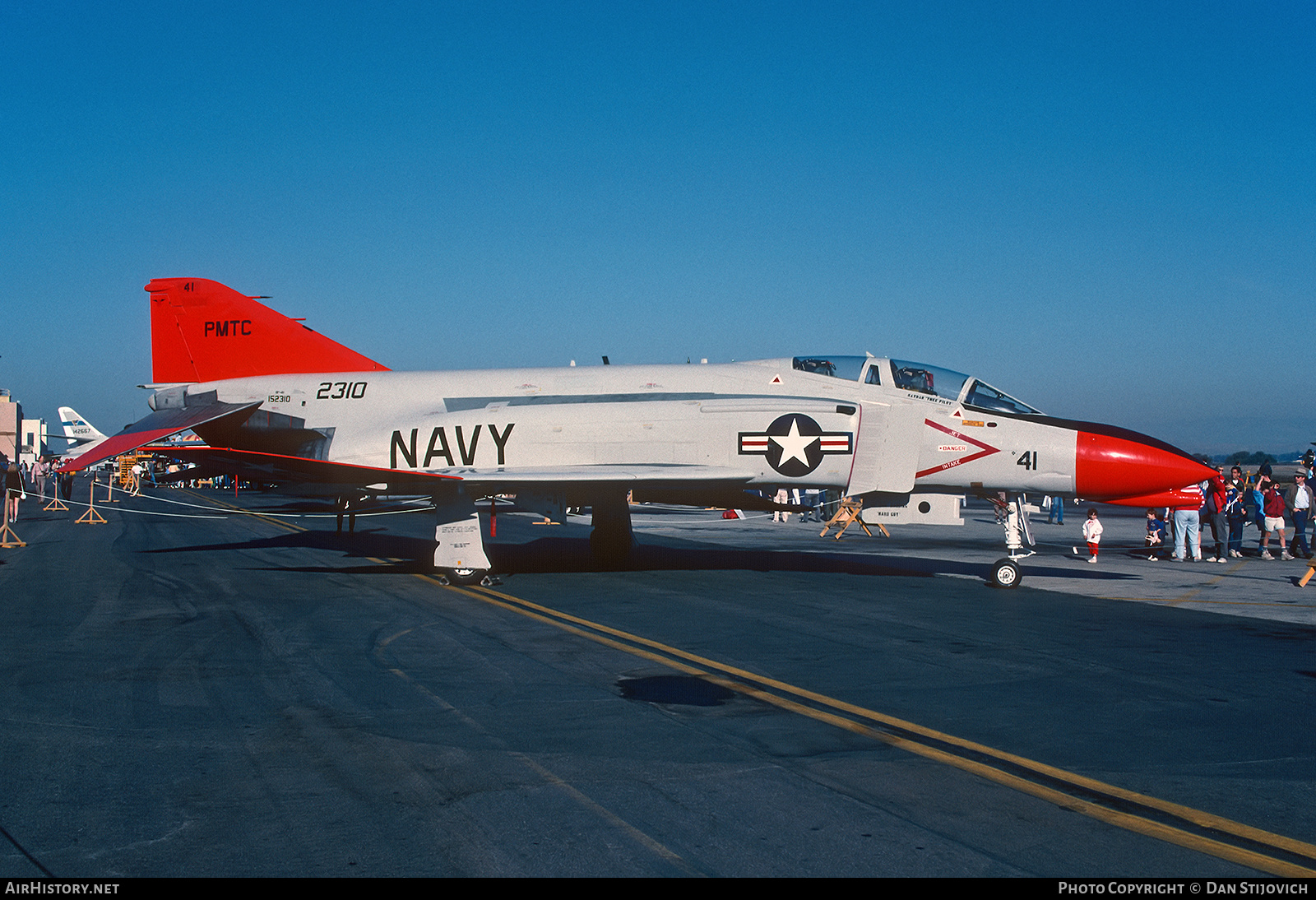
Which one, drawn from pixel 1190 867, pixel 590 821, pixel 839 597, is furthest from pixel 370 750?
pixel 839 597

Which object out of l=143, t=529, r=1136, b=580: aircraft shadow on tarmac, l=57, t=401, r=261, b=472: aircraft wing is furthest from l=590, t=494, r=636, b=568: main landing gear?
l=57, t=401, r=261, b=472: aircraft wing

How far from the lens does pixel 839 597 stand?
13.4 m

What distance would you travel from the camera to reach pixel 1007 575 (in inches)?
571

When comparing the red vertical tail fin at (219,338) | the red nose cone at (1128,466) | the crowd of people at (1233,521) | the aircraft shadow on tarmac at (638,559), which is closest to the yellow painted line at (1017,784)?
the red nose cone at (1128,466)

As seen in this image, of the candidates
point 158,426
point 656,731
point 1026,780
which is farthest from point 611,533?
point 1026,780

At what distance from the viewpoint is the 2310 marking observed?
58.6ft

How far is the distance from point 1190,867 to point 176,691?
23.1 ft

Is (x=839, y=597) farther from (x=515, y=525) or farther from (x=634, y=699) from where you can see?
(x=515, y=525)

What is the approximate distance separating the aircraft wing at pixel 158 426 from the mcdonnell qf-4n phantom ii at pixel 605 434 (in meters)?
0.05

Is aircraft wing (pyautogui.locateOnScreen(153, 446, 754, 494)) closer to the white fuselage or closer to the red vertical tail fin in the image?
the white fuselage

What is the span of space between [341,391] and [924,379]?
34.1ft

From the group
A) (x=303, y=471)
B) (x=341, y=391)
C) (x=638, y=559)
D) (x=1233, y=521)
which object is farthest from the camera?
(x=1233, y=521)

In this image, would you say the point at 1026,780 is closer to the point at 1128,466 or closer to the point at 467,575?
the point at 1128,466

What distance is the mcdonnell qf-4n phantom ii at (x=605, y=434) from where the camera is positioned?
1459cm
